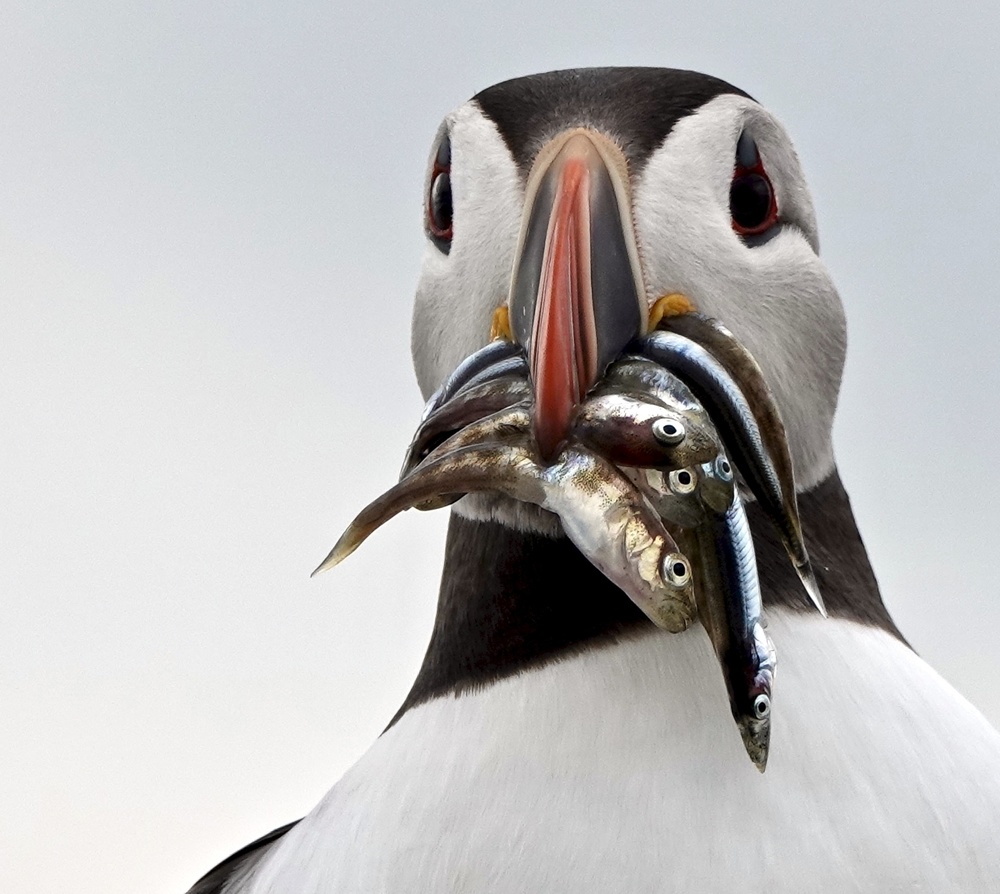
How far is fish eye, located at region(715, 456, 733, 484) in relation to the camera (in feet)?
6.10

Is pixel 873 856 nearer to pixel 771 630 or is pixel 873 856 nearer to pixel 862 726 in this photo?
pixel 862 726

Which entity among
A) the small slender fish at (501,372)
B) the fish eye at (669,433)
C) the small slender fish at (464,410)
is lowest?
the fish eye at (669,433)

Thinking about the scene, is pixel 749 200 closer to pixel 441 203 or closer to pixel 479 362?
pixel 441 203

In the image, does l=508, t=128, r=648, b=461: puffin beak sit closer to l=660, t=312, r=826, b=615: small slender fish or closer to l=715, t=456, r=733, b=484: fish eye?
l=660, t=312, r=826, b=615: small slender fish

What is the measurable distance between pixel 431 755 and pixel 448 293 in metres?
0.79

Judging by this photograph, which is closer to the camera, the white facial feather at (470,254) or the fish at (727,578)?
the fish at (727,578)

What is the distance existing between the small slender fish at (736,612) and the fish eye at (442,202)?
880mm

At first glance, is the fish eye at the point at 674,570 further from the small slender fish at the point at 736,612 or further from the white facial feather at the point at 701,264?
the white facial feather at the point at 701,264

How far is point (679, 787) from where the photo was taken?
2.07 metres

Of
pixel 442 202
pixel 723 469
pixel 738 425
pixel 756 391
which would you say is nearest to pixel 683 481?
pixel 723 469

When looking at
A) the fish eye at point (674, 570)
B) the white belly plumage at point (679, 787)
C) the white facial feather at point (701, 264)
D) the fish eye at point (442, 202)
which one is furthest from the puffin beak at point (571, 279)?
the white belly plumage at point (679, 787)

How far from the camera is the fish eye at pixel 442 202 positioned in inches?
99.7

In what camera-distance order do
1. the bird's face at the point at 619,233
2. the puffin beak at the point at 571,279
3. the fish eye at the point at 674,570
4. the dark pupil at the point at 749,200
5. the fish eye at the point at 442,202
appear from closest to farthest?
1. the fish eye at the point at 674,570
2. the puffin beak at the point at 571,279
3. the bird's face at the point at 619,233
4. the dark pupil at the point at 749,200
5. the fish eye at the point at 442,202

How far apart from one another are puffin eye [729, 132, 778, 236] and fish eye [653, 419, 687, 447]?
0.70 m
